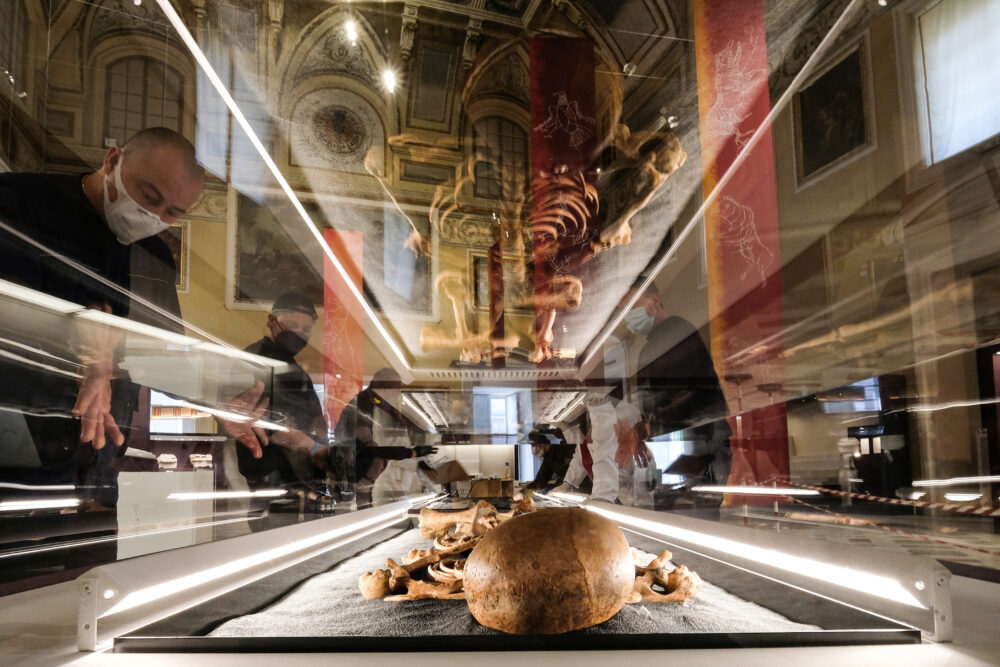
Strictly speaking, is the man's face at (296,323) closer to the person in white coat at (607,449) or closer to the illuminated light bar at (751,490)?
the person in white coat at (607,449)

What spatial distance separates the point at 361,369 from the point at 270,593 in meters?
1.58

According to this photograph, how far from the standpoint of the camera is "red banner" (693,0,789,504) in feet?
7.14

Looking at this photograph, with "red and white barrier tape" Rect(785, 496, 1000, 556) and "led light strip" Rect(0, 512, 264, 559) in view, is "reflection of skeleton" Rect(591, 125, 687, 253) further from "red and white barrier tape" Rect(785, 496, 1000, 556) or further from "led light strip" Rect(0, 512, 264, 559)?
"led light strip" Rect(0, 512, 264, 559)

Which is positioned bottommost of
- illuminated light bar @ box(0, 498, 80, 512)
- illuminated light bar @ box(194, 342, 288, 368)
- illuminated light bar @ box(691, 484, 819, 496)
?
illuminated light bar @ box(691, 484, 819, 496)

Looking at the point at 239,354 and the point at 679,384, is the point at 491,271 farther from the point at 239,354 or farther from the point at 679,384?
the point at 239,354

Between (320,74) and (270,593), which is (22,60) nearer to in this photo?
(320,74)

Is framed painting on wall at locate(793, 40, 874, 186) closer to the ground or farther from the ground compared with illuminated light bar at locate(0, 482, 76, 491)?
farther from the ground

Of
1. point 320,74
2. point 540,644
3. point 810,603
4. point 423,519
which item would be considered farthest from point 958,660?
point 320,74

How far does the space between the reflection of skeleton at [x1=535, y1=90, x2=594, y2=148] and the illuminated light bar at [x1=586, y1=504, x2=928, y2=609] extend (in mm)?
1796

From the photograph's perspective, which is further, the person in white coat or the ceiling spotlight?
the ceiling spotlight

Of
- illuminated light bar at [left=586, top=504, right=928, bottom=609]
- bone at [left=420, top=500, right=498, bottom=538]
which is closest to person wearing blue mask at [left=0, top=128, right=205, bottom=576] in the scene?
bone at [left=420, top=500, right=498, bottom=538]

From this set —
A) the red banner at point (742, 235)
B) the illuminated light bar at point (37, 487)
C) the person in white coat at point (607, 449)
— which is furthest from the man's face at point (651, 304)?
the illuminated light bar at point (37, 487)

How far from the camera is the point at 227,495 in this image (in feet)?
7.01

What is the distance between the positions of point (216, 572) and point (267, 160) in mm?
1902
